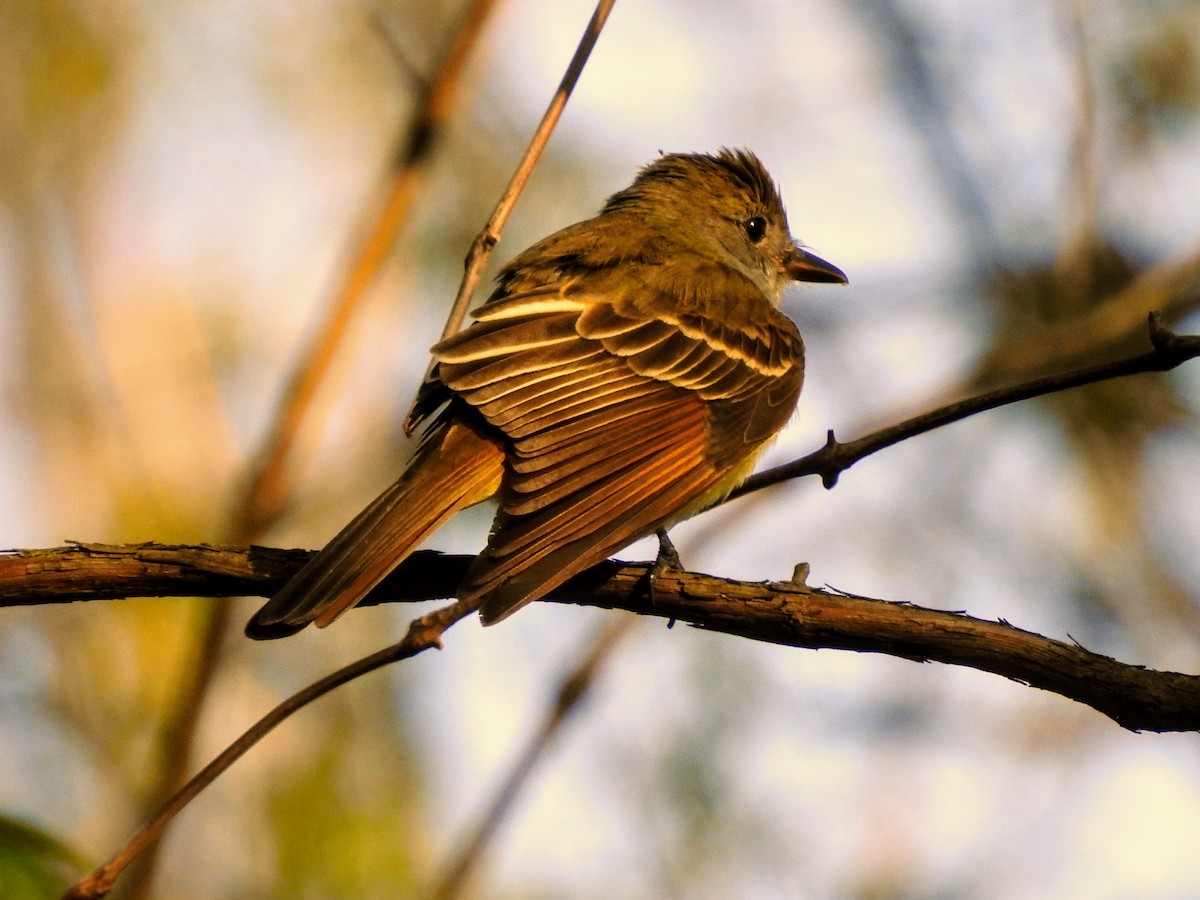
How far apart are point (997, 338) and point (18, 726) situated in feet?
21.1

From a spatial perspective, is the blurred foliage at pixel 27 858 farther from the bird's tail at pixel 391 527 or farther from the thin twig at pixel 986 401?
the thin twig at pixel 986 401

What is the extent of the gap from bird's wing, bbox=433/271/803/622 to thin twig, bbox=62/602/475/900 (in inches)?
28.1

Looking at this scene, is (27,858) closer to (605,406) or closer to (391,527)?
(391,527)

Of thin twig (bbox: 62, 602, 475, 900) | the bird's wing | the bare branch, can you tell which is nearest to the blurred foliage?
thin twig (bbox: 62, 602, 475, 900)

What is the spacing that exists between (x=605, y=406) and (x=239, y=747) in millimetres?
2275

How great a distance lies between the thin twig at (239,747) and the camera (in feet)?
7.54

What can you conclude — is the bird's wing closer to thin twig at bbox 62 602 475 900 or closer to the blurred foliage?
thin twig at bbox 62 602 475 900

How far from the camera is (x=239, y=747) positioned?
258 cm

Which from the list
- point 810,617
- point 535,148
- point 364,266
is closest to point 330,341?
point 364,266

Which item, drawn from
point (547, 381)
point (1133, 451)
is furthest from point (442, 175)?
point (547, 381)

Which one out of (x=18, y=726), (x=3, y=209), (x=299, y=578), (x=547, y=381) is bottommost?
(x=18, y=726)

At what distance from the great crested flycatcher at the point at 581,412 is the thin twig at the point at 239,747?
24.1 inches

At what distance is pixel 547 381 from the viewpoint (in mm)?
4512

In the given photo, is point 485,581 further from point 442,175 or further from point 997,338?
point 442,175
